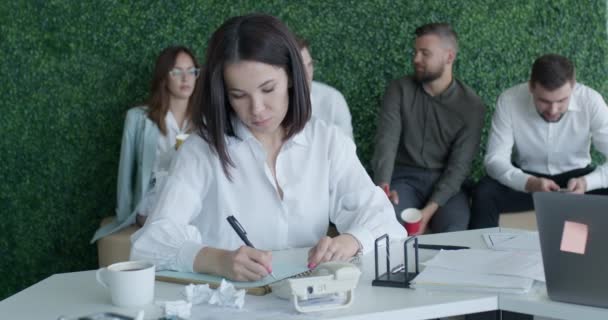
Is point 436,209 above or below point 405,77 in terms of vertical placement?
below

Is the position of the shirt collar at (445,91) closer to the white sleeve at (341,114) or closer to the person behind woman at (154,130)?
the white sleeve at (341,114)

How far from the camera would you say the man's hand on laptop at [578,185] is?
13.1 feet

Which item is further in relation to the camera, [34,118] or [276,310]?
[34,118]

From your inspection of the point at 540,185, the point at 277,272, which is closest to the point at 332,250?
the point at 277,272

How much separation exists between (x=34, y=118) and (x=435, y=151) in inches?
87.9

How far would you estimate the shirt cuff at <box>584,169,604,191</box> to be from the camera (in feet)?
13.4

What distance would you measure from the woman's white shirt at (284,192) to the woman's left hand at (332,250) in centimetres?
8

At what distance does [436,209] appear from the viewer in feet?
13.9

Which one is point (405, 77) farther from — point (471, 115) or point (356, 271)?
point (356, 271)

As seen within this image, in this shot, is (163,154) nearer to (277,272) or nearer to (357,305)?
(277,272)

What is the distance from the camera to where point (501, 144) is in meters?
4.39

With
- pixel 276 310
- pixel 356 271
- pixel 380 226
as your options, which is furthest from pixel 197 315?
pixel 380 226

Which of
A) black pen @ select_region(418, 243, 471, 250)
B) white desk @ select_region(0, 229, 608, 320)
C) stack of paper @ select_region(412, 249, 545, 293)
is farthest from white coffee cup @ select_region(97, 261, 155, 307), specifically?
black pen @ select_region(418, 243, 471, 250)

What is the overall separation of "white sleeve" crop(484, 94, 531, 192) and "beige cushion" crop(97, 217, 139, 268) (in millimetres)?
1956
